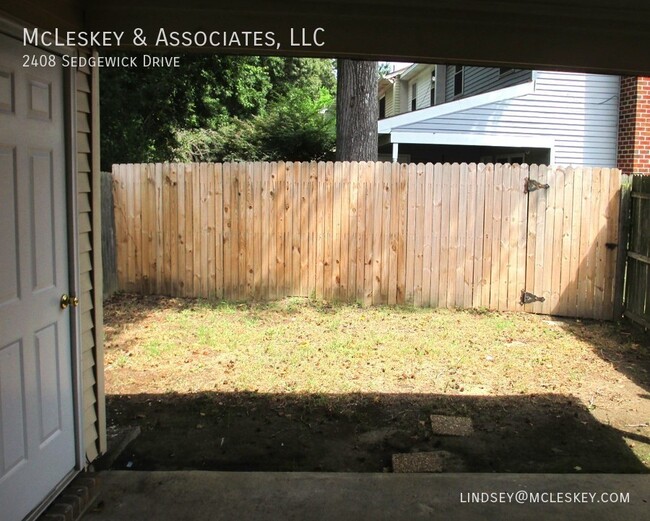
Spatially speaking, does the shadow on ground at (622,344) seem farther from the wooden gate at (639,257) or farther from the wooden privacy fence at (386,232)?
the wooden privacy fence at (386,232)

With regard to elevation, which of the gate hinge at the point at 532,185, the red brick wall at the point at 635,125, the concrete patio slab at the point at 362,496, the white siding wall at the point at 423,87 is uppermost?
the white siding wall at the point at 423,87

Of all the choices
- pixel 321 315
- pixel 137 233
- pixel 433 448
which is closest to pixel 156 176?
pixel 137 233

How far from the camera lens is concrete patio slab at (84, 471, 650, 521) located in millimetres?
3385

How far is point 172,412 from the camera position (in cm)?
501

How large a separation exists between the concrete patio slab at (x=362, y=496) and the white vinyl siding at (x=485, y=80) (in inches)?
440

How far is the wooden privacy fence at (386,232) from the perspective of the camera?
7875mm

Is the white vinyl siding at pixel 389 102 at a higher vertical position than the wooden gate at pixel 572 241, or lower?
higher

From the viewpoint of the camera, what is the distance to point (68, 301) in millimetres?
3438

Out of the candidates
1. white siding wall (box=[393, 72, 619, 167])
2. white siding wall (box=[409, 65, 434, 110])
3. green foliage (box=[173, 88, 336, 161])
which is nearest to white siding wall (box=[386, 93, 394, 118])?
white siding wall (box=[409, 65, 434, 110])

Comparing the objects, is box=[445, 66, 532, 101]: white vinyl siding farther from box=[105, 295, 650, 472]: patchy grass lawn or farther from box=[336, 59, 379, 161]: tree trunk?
box=[105, 295, 650, 472]: patchy grass lawn

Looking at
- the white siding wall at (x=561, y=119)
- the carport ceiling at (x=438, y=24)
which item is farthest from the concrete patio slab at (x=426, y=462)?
the white siding wall at (x=561, y=119)

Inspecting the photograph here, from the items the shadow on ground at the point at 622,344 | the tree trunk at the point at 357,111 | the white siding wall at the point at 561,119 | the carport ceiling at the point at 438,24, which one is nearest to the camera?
the carport ceiling at the point at 438,24

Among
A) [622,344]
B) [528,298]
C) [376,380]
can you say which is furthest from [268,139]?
[376,380]

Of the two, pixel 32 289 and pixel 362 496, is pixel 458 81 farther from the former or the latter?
pixel 32 289
